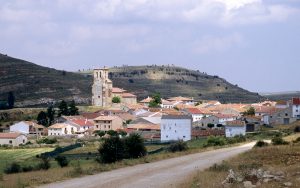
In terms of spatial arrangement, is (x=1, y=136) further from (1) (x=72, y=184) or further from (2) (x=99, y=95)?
(1) (x=72, y=184)

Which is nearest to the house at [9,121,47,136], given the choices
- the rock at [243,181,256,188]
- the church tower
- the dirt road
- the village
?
the village

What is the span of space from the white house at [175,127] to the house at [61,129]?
55.3 ft

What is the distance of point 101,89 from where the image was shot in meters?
112

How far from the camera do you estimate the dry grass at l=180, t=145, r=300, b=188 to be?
16.3 meters

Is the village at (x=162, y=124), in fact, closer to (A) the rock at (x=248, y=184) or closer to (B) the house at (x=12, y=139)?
(B) the house at (x=12, y=139)

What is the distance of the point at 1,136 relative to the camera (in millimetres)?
74250

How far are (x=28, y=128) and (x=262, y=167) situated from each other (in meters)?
66.5

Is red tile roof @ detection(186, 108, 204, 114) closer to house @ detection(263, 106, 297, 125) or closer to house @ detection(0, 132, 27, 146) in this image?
house @ detection(263, 106, 297, 125)

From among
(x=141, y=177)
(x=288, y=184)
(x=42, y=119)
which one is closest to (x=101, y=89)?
(x=42, y=119)

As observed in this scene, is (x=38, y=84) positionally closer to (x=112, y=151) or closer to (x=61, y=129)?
(x=61, y=129)

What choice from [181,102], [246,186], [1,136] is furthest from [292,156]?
[181,102]

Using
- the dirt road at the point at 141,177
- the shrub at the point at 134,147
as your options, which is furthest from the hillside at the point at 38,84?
the dirt road at the point at 141,177

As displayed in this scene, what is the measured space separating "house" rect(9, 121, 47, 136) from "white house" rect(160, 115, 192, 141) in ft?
70.7

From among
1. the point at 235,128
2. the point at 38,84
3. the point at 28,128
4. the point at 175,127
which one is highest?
the point at 38,84
